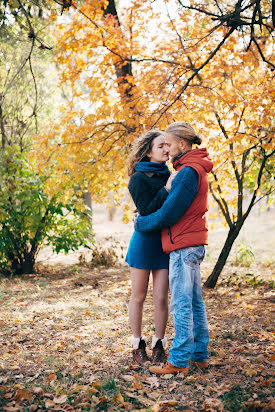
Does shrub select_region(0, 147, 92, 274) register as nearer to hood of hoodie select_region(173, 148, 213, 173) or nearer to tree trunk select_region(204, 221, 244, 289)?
tree trunk select_region(204, 221, 244, 289)

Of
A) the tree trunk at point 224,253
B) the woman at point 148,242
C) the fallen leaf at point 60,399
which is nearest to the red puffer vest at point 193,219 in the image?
the woman at point 148,242

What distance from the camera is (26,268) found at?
298 inches

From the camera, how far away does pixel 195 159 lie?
2.77 m

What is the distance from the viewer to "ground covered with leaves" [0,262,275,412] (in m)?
2.52

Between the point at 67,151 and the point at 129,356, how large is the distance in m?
3.35

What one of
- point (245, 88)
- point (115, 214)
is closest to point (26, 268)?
point (245, 88)

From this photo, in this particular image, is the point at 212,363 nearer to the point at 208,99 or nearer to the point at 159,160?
Answer: the point at 159,160

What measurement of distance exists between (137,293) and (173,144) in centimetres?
119

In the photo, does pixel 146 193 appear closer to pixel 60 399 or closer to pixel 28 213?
pixel 60 399

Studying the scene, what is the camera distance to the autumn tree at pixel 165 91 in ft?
16.7

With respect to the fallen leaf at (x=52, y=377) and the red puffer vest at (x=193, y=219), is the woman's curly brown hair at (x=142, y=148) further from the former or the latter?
the fallen leaf at (x=52, y=377)

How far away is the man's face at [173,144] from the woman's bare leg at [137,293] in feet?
3.06

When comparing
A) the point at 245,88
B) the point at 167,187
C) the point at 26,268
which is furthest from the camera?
the point at 26,268

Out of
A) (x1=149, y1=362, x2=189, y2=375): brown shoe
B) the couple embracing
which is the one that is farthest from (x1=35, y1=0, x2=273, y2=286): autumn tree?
(x1=149, y1=362, x2=189, y2=375): brown shoe
